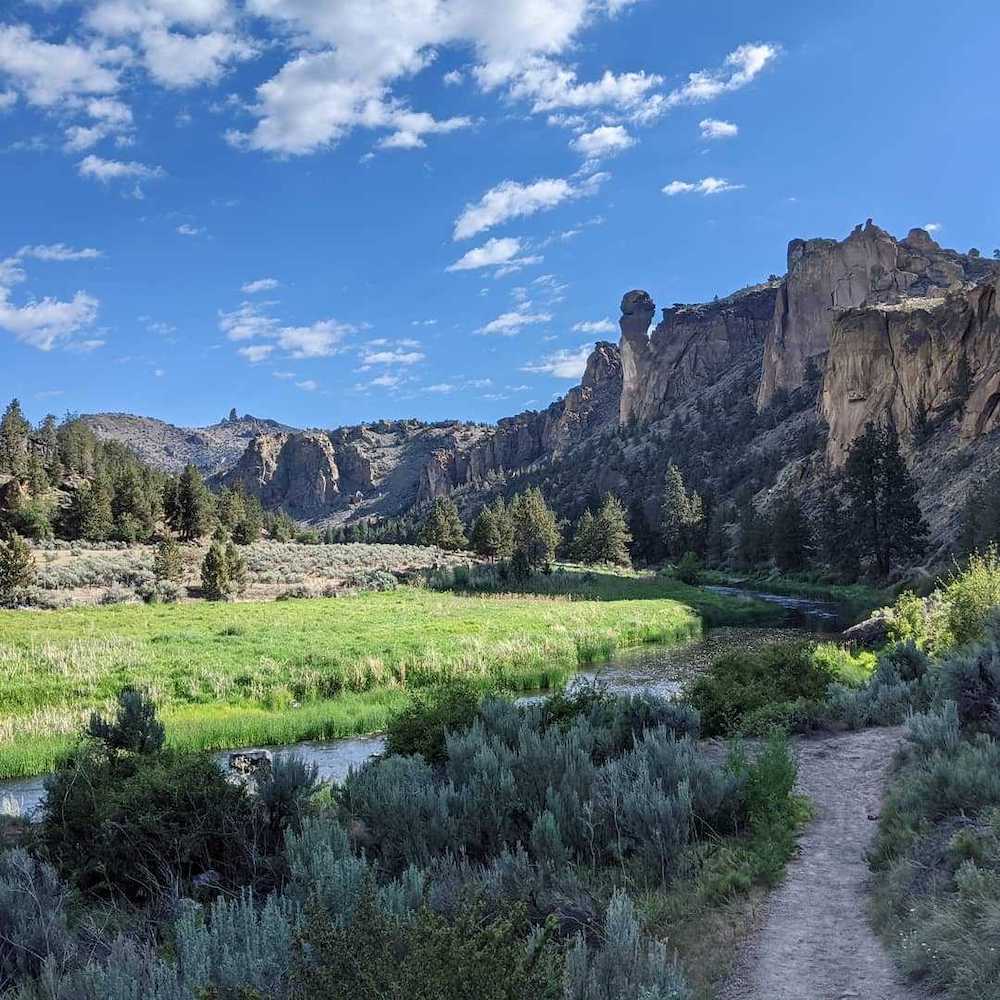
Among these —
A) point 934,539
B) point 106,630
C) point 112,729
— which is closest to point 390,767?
point 112,729

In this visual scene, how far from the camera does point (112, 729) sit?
9.98 m

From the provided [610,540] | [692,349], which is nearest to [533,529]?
[610,540]

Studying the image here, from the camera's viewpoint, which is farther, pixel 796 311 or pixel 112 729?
pixel 796 311

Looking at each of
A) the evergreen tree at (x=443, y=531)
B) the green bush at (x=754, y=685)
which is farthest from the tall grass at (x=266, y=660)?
the evergreen tree at (x=443, y=531)

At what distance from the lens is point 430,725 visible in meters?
10.8

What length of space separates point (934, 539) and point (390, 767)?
161 feet

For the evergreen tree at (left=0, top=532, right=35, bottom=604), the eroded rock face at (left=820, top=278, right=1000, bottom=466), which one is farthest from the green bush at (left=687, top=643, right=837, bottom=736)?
the eroded rock face at (left=820, top=278, right=1000, bottom=466)

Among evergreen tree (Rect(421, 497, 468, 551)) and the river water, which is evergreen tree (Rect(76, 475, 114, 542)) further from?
the river water

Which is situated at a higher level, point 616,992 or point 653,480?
point 653,480

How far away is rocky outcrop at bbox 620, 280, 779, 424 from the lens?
533 ft

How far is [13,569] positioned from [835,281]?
402ft

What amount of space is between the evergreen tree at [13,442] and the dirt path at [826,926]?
73377 millimetres

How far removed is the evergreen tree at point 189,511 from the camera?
66.9 meters

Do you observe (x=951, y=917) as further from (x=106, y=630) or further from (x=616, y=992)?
(x=106, y=630)
